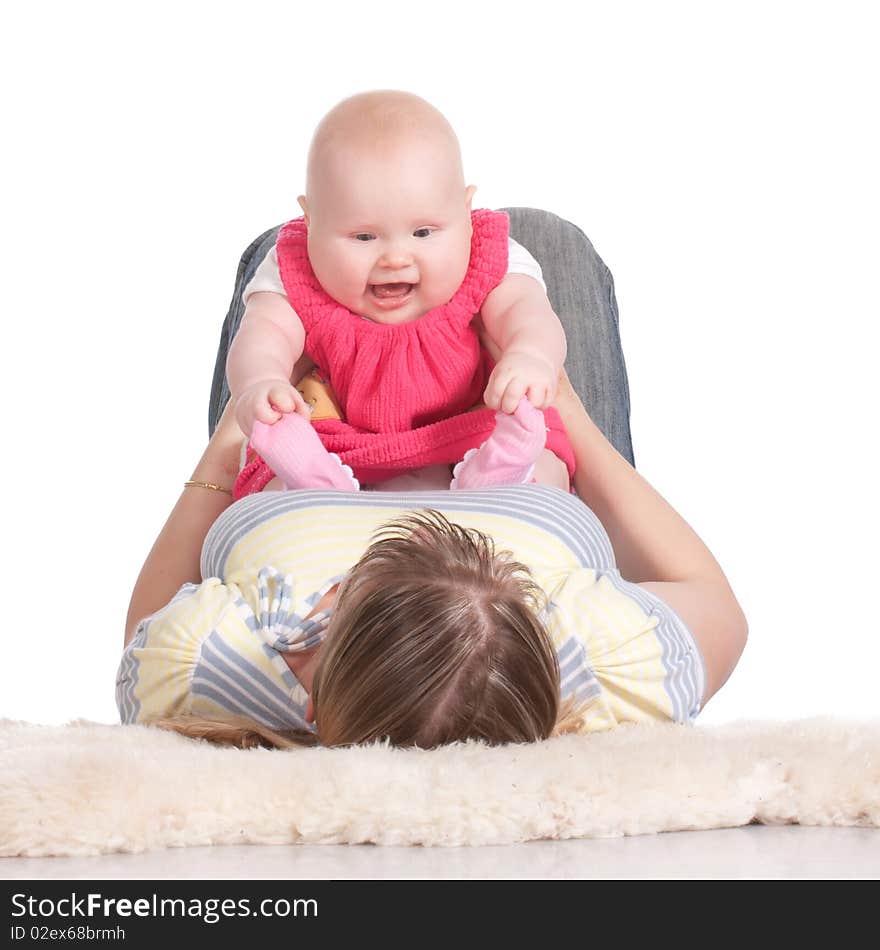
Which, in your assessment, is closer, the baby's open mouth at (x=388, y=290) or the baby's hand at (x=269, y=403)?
the baby's hand at (x=269, y=403)

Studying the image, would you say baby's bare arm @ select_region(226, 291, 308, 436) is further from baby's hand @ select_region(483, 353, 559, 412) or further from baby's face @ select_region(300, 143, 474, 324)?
baby's hand @ select_region(483, 353, 559, 412)

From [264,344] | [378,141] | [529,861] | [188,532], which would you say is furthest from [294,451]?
[529,861]

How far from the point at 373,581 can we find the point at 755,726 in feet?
1.53

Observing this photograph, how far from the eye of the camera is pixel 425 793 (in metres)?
1.08

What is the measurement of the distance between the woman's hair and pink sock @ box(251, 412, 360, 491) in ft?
1.44

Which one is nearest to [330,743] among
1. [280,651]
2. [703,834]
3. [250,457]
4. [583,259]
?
[280,651]

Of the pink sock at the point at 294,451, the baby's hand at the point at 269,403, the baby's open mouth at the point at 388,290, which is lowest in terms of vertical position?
the pink sock at the point at 294,451

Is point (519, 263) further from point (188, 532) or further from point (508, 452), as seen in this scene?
point (188, 532)

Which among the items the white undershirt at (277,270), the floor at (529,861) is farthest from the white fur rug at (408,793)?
the white undershirt at (277,270)

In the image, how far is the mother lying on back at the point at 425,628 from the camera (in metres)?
1.25

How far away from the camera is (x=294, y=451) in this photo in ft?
5.71

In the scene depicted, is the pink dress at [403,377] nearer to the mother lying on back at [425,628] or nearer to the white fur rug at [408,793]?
the mother lying on back at [425,628]

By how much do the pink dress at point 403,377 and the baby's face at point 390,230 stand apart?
0.03m

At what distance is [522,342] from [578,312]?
665 millimetres
